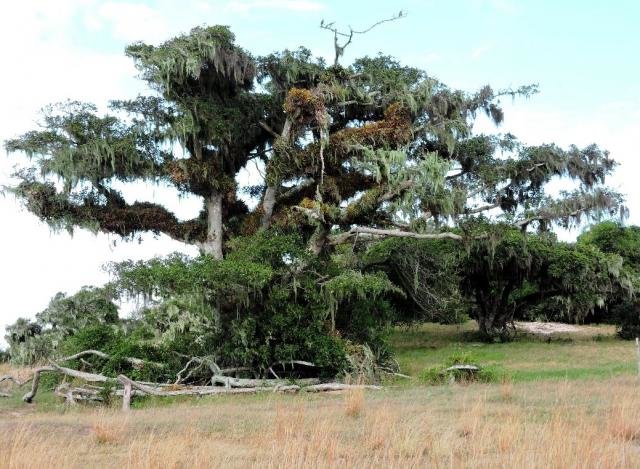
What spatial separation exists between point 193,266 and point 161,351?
3.66 m

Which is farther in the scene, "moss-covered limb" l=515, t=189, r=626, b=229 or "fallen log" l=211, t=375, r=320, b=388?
"moss-covered limb" l=515, t=189, r=626, b=229

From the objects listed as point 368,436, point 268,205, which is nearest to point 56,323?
point 268,205

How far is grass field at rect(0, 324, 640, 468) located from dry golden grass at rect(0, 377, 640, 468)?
2cm

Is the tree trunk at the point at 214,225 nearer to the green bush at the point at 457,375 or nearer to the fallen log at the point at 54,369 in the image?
the fallen log at the point at 54,369

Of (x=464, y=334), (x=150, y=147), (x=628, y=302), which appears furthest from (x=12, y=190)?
(x=628, y=302)

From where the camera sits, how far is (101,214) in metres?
23.7

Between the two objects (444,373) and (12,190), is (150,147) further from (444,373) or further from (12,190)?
(444,373)

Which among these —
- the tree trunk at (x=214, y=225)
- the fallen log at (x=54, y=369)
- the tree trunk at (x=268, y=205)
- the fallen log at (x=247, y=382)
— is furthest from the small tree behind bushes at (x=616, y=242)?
the fallen log at (x=54, y=369)

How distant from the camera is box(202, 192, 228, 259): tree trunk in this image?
2375 cm

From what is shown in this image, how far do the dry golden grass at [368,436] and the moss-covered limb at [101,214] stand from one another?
12.2m

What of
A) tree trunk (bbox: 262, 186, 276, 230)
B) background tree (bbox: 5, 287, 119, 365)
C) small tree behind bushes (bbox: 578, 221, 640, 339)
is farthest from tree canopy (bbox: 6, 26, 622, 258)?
small tree behind bushes (bbox: 578, 221, 640, 339)

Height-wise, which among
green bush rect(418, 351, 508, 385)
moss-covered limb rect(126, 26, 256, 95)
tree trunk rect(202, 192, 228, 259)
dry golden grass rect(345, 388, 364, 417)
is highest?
moss-covered limb rect(126, 26, 256, 95)

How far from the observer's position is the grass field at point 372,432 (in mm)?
6449

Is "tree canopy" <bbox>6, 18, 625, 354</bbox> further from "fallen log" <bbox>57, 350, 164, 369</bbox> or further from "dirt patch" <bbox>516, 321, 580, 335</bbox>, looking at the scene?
"dirt patch" <bbox>516, 321, 580, 335</bbox>
